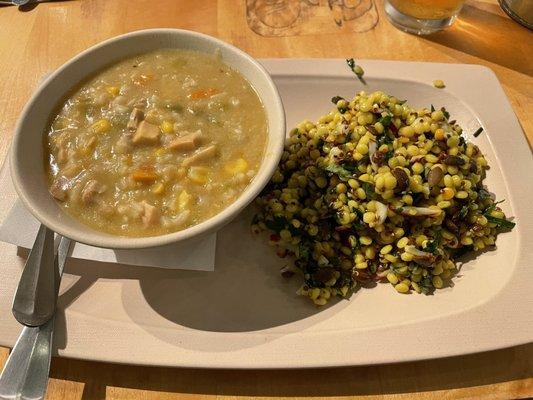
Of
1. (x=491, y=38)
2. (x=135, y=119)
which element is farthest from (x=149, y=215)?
(x=491, y=38)

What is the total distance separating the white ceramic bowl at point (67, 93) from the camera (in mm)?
1535

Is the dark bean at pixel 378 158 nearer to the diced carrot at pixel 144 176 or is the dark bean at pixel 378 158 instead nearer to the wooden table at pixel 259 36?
the diced carrot at pixel 144 176

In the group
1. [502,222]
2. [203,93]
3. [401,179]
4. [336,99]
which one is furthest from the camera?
[336,99]

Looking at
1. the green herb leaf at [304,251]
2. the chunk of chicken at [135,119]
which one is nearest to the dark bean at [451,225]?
the green herb leaf at [304,251]

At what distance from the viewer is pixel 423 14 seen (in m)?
2.84

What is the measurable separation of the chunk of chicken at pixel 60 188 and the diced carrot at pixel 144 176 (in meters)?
0.25

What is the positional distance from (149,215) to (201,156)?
1.03 feet

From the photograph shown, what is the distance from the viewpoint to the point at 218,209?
167 cm

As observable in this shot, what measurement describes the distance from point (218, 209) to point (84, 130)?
26.8 inches

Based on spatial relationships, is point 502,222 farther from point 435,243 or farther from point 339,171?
point 339,171

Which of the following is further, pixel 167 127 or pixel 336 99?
pixel 336 99

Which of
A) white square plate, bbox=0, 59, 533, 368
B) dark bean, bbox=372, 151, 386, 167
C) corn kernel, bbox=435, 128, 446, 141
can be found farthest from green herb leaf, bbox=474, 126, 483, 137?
dark bean, bbox=372, 151, 386, 167

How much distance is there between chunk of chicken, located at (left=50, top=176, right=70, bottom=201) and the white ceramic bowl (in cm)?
2

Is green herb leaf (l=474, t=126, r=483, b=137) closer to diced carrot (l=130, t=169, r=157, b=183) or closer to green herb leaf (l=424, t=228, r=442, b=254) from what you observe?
green herb leaf (l=424, t=228, r=442, b=254)
